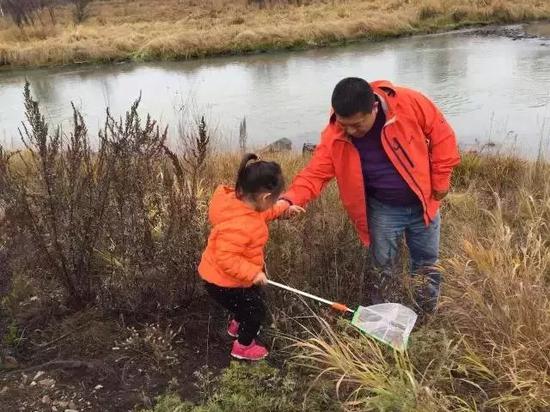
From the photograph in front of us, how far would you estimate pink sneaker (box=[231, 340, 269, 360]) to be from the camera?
9.17 feet

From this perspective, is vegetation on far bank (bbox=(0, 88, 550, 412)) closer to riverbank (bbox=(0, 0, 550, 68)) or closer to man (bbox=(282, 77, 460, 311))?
man (bbox=(282, 77, 460, 311))

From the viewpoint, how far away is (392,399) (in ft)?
7.46

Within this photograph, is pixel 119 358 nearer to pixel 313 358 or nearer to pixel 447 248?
pixel 313 358

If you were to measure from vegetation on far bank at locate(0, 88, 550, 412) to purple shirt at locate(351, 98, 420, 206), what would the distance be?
1.46 feet

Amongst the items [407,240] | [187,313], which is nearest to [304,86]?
[407,240]

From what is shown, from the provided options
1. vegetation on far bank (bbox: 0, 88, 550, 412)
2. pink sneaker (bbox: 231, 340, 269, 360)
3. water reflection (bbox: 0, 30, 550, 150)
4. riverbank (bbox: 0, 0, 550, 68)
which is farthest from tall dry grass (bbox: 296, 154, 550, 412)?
riverbank (bbox: 0, 0, 550, 68)

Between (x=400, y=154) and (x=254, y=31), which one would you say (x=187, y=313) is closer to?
(x=400, y=154)

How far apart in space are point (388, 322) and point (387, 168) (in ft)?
2.49

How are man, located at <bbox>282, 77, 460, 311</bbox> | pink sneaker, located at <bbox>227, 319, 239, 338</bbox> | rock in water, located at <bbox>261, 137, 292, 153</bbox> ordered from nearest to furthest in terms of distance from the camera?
man, located at <bbox>282, 77, 460, 311</bbox> → pink sneaker, located at <bbox>227, 319, 239, 338</bbox> → rock in water, located at <bbox>261, 137, 292, 153</bbox>

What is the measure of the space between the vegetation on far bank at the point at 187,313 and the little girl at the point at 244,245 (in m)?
0.18

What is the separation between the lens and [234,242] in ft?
8.58

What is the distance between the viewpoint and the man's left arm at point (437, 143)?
9.37 feet

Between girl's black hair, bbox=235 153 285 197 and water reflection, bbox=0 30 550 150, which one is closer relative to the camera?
girl's black hair, bbox=235 153 285 197

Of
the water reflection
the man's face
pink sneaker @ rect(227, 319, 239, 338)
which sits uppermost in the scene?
the man's face
